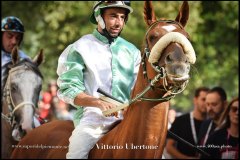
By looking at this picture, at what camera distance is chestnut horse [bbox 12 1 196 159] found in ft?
16.9

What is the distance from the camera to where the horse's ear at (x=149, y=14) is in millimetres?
5734

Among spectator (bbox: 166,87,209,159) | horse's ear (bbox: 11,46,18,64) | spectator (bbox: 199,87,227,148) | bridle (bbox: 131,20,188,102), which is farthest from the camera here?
spectator (bbox: 199,87,227,148)

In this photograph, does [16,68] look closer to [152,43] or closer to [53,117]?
[152,43]

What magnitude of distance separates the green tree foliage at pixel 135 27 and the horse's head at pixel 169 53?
18.5 feet

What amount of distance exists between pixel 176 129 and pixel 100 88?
11.4ft

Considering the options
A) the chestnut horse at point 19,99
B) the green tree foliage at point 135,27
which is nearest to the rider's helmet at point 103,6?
the chestnut horse at point 19,99

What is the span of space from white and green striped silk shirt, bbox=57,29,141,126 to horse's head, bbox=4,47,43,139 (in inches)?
68.6

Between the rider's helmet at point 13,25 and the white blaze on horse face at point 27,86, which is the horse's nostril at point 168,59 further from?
the rider's helmet at point 13,25

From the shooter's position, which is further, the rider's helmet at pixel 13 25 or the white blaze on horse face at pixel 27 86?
the rider's helmet at pixel 13 25

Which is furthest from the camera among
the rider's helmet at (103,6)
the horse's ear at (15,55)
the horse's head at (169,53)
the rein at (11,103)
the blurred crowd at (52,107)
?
the blurred crowd at (52,107)

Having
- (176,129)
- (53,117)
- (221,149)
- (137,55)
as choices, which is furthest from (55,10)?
(137,55)

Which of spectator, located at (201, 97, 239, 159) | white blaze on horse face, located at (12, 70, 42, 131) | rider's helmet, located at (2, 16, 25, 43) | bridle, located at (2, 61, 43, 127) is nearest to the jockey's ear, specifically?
bridle, located at (2, 61, 43, 127)

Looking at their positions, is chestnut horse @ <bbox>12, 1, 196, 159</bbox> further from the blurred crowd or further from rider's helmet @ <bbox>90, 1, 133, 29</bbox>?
the blurred crowd

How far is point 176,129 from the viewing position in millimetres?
9078
